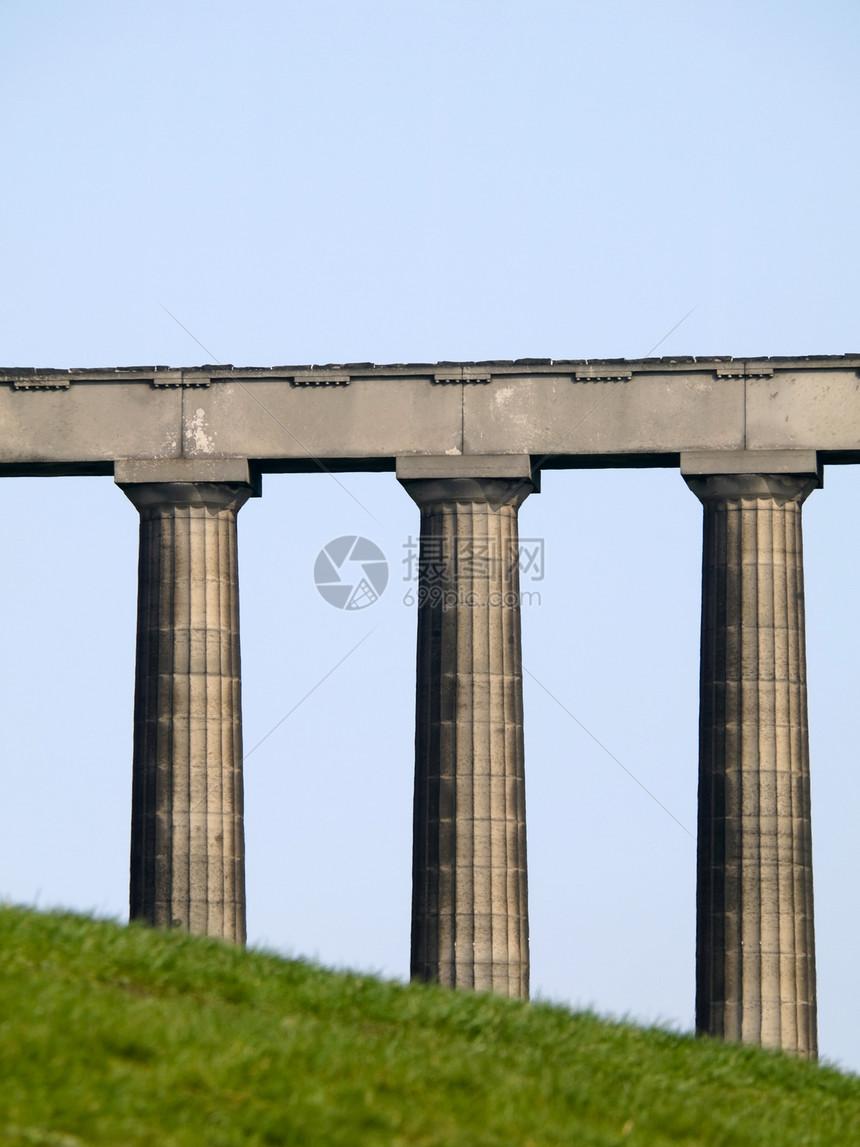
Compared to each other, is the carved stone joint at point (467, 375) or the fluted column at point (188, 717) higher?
the carved stone joint at point (467, 375)

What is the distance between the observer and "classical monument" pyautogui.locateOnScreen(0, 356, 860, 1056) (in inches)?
2159

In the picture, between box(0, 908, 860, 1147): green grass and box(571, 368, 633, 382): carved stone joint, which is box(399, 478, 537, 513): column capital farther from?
box(0, 908, 860, 1147): green grass

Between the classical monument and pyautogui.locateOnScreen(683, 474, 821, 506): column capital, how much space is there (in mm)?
57

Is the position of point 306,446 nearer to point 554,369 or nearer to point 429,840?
point 554,369

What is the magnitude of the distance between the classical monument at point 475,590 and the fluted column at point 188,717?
65 mm

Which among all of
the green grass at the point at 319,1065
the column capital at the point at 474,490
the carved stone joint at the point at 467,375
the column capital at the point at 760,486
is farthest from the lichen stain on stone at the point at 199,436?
the green grass at the point at 319,1065

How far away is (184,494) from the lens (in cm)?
5812

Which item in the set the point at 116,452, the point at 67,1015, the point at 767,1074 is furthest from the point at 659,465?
the point at 67,1015

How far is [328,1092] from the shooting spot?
24422mm

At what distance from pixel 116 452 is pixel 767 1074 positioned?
1229 inches

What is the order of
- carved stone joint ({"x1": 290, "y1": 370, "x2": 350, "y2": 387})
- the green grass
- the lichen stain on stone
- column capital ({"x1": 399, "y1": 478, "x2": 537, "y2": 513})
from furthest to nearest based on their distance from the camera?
the lichen stain on stone < carved stone joint ({"x1": 290, "y1": 370, "x2": 350, "y2": 387}) < column capital ({"x1": 399, "y1": 478, "x2": 537, "y2": 513}) < the green grass

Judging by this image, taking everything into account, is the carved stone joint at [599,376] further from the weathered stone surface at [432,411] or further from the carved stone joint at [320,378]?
the carved stone joint at [320,378]

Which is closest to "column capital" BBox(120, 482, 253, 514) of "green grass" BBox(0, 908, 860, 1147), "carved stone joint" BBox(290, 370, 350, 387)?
"carved stone joint" BBox(290, 370, 350, 387)

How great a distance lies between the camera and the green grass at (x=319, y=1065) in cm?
2317
